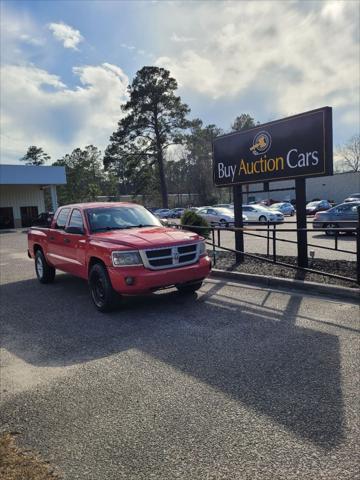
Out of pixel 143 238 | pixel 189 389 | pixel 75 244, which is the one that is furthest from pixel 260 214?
pixel 189 389

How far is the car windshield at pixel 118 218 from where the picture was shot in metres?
7.28

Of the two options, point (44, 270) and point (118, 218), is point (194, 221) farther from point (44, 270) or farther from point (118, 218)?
point (118, 218)

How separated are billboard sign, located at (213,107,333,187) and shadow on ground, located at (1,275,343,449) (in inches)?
126

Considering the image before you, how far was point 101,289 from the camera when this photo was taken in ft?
21.5

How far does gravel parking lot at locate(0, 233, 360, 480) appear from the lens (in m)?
2.71

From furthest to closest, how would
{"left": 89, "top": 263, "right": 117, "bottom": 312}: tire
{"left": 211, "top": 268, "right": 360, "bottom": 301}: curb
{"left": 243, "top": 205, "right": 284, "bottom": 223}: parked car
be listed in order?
{"left": 243, "top": 205, "right": 284, "bottom": 223}: parked car < {"left": 211, "top": 268, "right": 360, "bottom": 301}: curb < {"left": 89, "top": 263, "right": 117, "bottom": 312}: tire

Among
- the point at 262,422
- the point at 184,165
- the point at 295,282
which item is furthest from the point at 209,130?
the point at 262,422

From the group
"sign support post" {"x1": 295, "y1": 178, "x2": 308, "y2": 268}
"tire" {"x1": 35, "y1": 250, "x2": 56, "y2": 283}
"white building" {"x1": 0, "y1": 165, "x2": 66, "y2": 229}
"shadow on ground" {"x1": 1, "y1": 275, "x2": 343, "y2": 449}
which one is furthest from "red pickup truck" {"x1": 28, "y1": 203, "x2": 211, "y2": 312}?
"white building" {"x1": 0, "y1": 165, "x2": 66, "y2": 229}

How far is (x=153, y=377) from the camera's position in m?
4.02

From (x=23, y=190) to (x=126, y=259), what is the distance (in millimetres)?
42671

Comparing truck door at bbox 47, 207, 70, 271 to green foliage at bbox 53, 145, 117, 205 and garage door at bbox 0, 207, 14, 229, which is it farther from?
green foliage at bbox 53, 145, 117, 205

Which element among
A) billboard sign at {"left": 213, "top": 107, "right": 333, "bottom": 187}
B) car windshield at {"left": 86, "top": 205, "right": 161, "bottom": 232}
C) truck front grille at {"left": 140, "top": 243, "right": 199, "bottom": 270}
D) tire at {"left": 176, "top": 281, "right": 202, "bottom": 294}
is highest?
billboard sign at {"left": 213, "top": 107, "right": 333, "bottom": 187}

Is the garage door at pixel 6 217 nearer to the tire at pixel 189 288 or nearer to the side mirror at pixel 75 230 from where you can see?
the side mirror at pixel 75 230

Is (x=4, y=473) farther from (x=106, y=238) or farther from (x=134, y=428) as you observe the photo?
(x=106, y=238)
